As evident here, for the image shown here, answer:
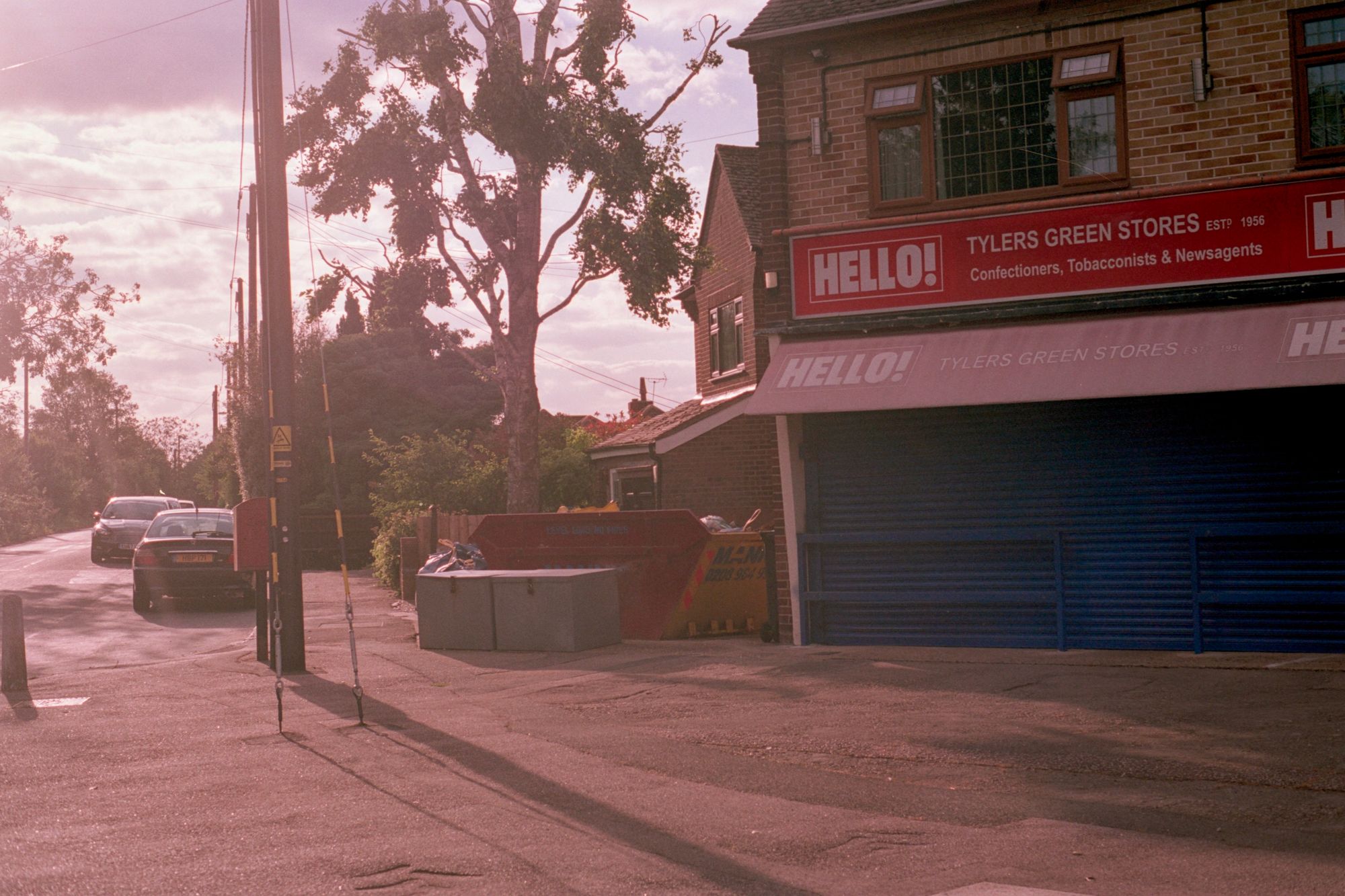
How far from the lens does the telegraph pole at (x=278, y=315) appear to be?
1309 centimetres

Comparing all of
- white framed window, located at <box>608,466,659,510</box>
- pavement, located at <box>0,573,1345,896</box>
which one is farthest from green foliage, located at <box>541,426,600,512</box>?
pavement, located at <box>0,573,1345,896</box>

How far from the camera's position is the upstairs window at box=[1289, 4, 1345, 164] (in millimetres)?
11812

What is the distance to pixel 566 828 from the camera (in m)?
6.36

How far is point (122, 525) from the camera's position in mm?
32938

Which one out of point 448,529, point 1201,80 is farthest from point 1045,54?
point 448,529

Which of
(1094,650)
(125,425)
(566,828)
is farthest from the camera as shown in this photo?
(125,425)

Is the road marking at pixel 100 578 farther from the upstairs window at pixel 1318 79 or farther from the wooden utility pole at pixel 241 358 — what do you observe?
the upstairs window at pixel 1318 79

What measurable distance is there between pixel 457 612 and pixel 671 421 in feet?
42.5

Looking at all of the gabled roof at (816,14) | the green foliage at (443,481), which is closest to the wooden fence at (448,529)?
the green foliage at (443,481)

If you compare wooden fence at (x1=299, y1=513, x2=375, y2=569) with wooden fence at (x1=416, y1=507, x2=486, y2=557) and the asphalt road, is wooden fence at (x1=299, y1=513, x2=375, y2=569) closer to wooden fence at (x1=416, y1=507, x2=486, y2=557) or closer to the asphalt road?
the asphalt road

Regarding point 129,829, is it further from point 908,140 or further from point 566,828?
point 908,140

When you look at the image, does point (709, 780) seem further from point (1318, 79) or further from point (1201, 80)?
point (1318, 79)

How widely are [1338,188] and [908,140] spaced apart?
13.6 ft

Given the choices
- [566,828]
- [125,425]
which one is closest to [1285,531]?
[566,828]
